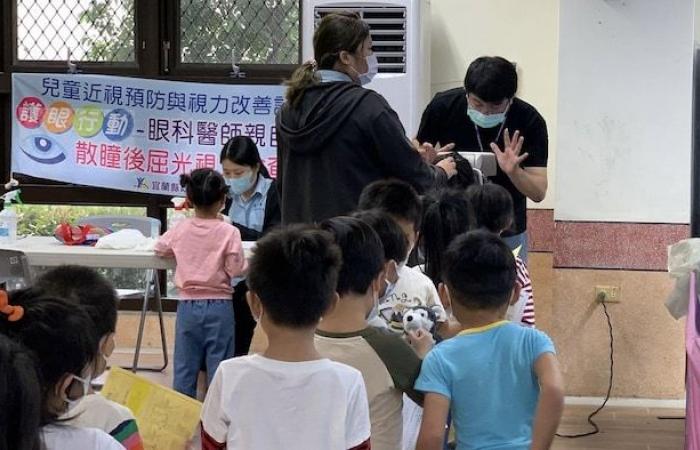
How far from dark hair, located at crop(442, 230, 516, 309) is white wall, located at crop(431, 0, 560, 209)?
3199mm

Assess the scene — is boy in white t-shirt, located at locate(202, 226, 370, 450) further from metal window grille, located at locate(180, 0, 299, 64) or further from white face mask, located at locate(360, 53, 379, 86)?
metal window grille, located at locate(180, 0, 299, 64)

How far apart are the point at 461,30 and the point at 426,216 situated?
283 cm

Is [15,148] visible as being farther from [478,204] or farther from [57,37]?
[478,204]

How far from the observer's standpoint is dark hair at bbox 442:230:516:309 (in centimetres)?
208

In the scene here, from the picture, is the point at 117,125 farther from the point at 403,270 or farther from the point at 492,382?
the point at 492,382

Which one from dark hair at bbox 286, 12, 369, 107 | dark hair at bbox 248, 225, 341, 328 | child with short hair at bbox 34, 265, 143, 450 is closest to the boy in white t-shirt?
dark hair at bbox 248, 225, 341, 328

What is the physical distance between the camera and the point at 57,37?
5.90m

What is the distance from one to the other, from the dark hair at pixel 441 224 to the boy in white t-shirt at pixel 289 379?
90cm

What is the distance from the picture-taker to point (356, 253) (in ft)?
6.68

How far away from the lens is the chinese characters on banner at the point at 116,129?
5.74 m

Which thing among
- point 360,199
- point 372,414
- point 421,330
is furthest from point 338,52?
point 372,414

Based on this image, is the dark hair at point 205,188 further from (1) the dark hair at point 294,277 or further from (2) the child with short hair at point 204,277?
(1) the dark hair at point 294,277

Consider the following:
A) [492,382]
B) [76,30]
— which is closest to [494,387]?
[492,382]

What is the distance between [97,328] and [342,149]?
1.22 meters
